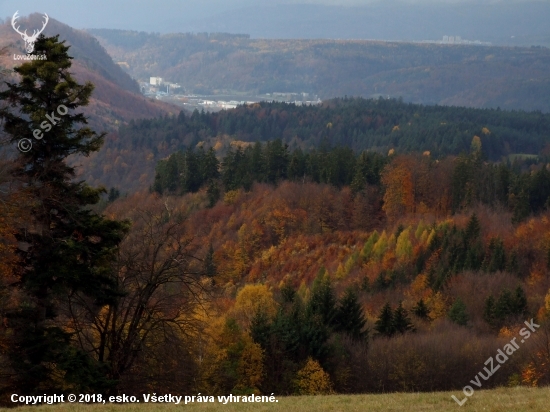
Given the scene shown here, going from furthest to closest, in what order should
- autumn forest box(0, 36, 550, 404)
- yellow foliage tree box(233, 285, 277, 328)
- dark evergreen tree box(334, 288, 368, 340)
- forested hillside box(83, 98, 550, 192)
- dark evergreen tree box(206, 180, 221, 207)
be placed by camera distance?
1. forested hillside box(83, 98, 550, 192)
2. dark evergreen tree box(206, 180, 221, 207)
3. yellow foliage tree box(233, 285, 277, 328)
4. dark evergreen tree box(334, 288, 368, 340)
5. autumn forest box(0, 36, 550, 404)

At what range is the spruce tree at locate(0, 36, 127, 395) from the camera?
64.0 feet

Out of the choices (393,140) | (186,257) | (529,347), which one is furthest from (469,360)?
(393,140)

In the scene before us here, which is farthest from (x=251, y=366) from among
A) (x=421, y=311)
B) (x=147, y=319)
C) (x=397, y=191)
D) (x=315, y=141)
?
(x=315, y=141)

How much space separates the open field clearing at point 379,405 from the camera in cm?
1553

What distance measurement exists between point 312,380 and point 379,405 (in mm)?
20563

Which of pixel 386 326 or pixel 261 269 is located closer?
pixel 386 326

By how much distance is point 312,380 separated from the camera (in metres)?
36.5

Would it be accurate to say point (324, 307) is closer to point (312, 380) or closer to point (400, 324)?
point (400, 324)

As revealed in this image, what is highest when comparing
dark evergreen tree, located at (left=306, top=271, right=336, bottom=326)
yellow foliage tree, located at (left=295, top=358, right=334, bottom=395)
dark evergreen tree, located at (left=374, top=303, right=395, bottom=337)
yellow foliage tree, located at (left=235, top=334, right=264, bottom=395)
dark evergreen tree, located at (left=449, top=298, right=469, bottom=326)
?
yellow foliage tree, located at (left=235, top=334, right=264, bottom=395)

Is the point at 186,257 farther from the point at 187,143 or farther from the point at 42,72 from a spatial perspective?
the point at 187,143

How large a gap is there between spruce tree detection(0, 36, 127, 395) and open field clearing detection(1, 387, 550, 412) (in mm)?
3038

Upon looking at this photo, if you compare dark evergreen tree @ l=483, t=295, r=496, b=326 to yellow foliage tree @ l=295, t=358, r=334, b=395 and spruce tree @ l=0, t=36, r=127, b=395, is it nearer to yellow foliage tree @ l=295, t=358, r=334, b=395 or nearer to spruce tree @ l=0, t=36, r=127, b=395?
yellow foliage tree @ l=295, t=358, r=334, b=395

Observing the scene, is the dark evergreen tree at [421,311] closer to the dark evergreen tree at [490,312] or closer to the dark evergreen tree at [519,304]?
the dark evergreen tree at [490,312]

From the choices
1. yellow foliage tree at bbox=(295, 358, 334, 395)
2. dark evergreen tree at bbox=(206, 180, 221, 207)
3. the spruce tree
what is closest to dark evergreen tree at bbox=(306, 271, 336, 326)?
yellow foliage tree at bbox=(295, 358, 334, 395)
